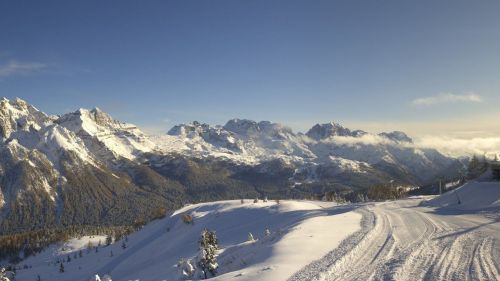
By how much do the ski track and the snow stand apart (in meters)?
2.01

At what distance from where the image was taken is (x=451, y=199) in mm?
82688

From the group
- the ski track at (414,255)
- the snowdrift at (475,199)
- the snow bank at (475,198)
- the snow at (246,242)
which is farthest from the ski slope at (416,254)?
the snow bank at (475,198)

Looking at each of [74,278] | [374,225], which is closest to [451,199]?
[374,225]

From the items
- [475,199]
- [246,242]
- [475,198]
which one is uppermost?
[475,198]

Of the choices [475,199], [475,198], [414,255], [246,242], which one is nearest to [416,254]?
[414,255]

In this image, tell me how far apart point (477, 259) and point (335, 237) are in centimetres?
1271

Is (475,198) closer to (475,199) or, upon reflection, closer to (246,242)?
(475,199)

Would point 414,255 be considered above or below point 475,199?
below

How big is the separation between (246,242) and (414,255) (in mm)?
24351

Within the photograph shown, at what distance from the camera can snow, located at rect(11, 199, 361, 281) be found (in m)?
31.0

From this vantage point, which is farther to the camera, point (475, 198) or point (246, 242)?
point (475, 198)

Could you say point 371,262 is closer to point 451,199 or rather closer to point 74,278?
point 451,199

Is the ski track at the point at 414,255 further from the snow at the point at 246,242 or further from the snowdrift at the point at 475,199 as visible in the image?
the snowdrift at the point at 475,199

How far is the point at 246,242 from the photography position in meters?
49.2
